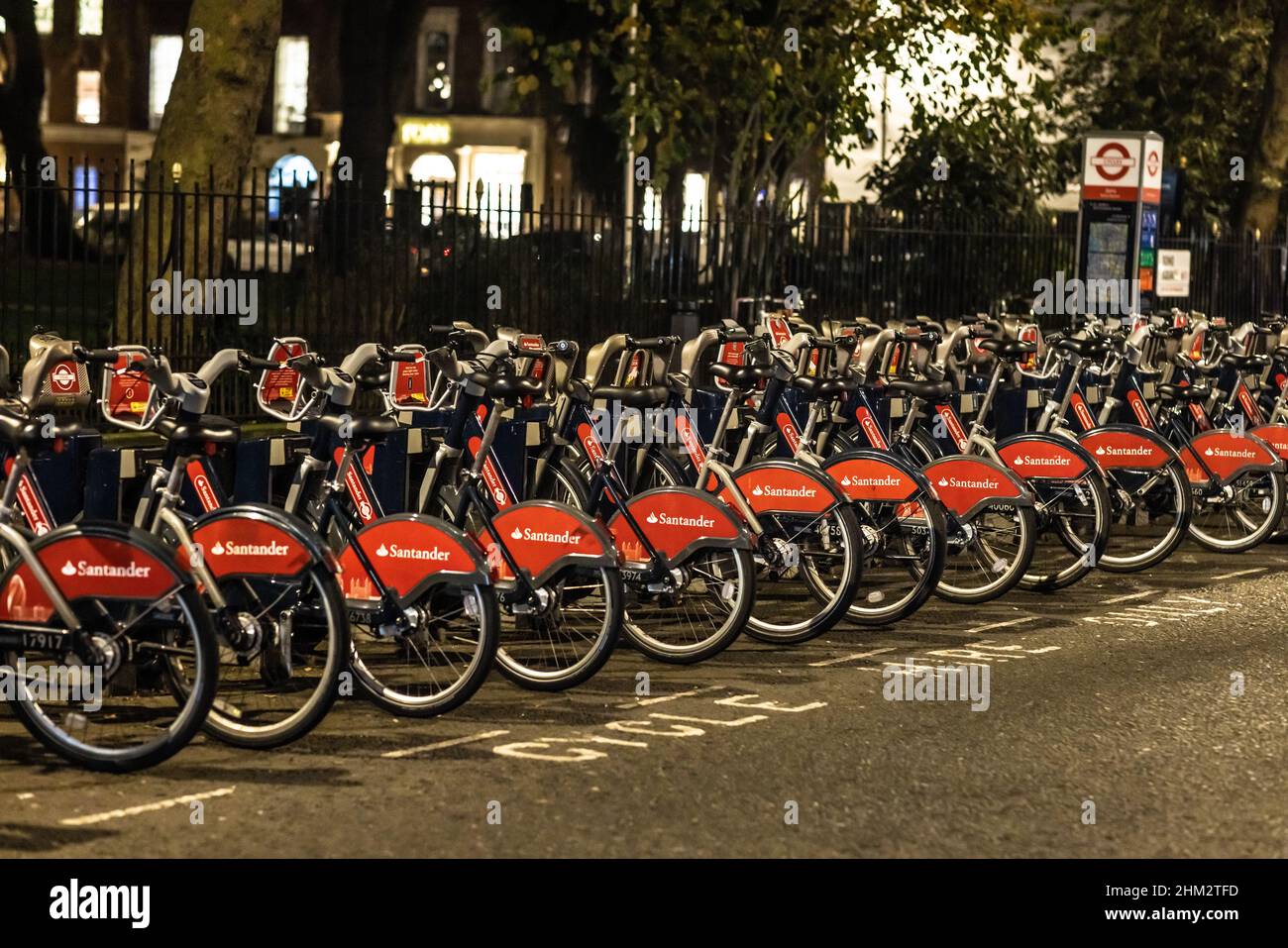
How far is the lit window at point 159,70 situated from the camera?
4350cm

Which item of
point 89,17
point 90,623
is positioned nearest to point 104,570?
point 90,623

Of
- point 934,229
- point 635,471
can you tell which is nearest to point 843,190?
point 934,229

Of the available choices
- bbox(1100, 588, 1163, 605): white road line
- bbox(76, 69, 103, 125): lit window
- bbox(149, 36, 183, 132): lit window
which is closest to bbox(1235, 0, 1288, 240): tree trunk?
bbox(1100, 588, 1163, 605): white road line

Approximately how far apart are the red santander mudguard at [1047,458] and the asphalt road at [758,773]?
1520 mm

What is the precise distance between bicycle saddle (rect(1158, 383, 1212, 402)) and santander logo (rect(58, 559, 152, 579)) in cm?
728

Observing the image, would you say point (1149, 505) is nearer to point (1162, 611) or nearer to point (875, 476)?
point (1162, 611)

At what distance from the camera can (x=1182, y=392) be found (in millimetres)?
12117

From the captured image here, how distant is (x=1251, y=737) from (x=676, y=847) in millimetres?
2572

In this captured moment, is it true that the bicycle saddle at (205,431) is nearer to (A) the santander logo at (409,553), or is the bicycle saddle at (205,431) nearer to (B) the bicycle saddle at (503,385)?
(A) the santander logo at (409,553)

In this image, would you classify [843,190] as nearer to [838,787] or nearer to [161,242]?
[161,242]

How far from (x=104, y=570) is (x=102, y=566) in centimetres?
1

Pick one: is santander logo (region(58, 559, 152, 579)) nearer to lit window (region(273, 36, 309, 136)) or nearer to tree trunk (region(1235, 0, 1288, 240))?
tree trunk (region(1235, 0, 1288, 240))

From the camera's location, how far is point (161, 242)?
40.0 feet

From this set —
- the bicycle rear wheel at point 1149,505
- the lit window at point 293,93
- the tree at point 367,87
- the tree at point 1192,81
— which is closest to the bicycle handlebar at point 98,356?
the bicycle rear wheel at point 1149,505
